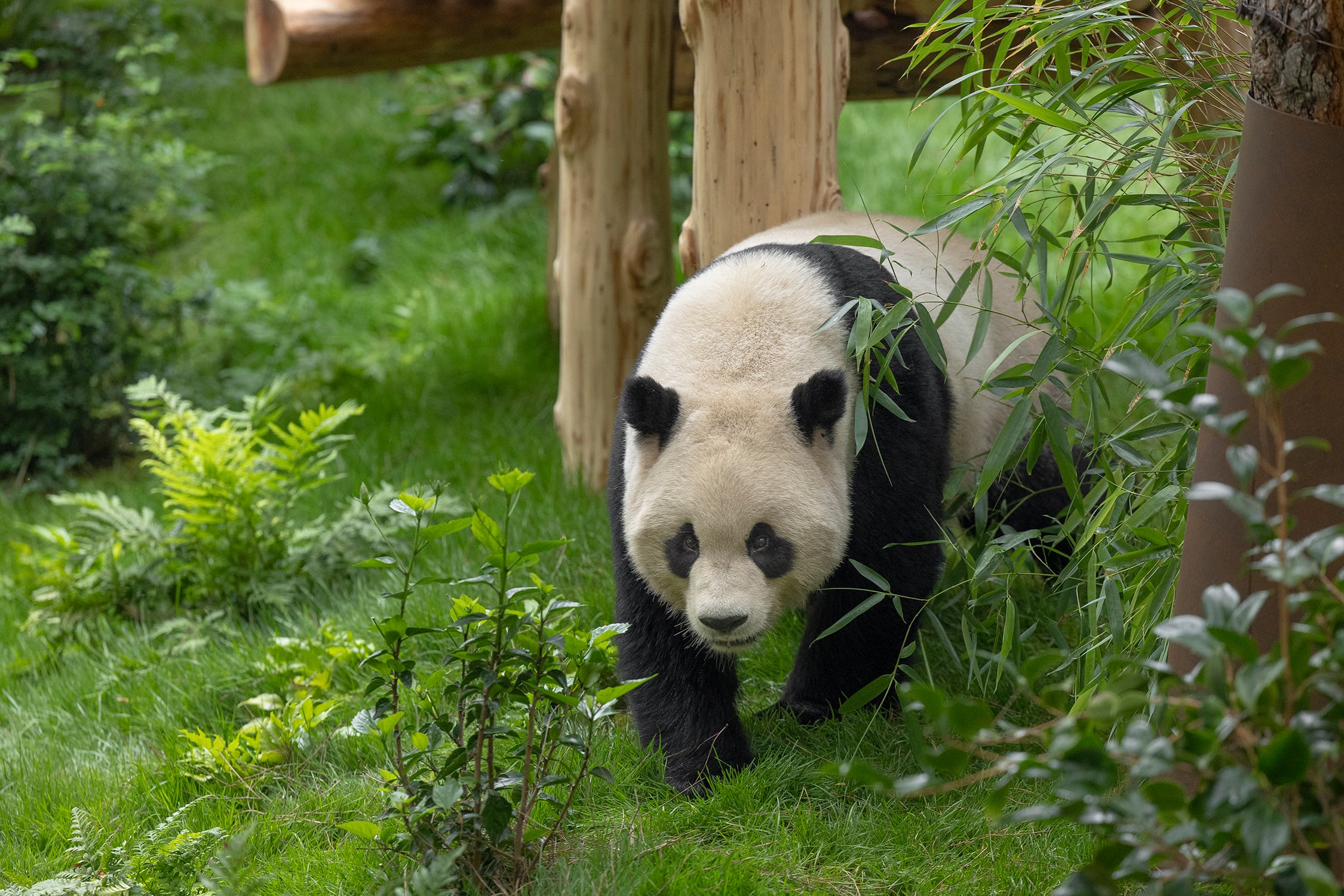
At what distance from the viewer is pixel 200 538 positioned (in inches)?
172

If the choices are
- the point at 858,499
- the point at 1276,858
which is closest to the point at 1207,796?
the point at 1276,858

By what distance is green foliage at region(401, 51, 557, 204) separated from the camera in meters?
7.72

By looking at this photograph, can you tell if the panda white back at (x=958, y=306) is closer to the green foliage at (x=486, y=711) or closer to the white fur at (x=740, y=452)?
Answer: the white fur at (x=740, y=452)

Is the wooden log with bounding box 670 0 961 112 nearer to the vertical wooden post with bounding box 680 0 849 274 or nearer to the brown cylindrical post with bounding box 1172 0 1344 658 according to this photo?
the vertical wooden post with bounding box 680 0 849 274

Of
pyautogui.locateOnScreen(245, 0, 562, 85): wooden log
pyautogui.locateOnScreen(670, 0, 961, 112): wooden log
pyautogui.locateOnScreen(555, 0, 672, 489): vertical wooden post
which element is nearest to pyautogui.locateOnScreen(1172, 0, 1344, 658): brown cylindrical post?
pyautogui.locateOnScreen(670, 0, 961, 112): wooden log

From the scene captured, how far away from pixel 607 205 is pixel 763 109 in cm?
122

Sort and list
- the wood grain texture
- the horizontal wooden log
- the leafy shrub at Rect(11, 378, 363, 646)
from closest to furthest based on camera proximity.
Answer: the wood grain texture, the leafy shrub at Rect(11, 378, 363, 646), the horizontal wooden log

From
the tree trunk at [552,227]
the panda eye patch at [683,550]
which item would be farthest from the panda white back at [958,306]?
the tree trunk at [552,227]

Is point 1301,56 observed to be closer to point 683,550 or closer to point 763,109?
point 683,550

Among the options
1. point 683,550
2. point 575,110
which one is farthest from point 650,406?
point 575,110

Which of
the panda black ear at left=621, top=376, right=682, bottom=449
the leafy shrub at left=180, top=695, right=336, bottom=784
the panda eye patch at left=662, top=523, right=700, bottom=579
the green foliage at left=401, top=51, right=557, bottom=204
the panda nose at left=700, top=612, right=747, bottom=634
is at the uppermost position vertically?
the green foliage at left=401, top=51, right=557, bottom=204

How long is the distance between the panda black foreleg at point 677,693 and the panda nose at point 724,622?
1.04ft

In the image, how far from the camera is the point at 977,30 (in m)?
2.75

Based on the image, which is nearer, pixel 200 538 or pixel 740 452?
pixel 740 452
